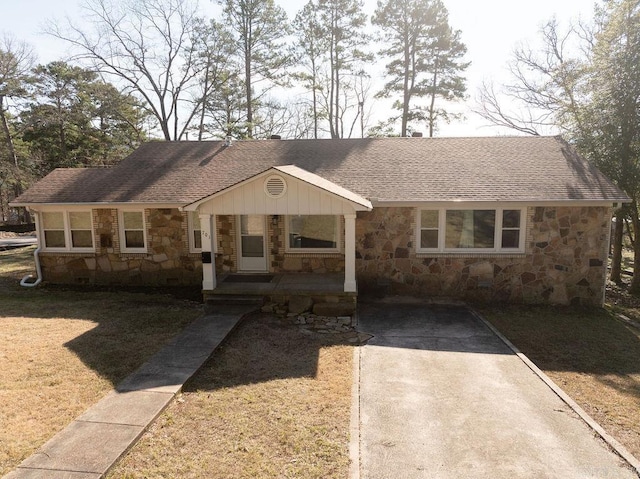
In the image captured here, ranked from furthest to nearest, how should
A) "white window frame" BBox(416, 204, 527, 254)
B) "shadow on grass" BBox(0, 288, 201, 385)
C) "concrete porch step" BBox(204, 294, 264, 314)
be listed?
"white window frame" BBox(416, 204, 527, 254)
"concrete porch step" BBox(204, 294, 264, 314)
"shadow on grass" BBox(0, 288, 201, 385)

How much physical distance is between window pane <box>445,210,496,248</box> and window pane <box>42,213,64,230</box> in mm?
11044

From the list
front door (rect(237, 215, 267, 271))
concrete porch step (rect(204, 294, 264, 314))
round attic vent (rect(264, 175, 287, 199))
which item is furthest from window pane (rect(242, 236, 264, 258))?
round attic vent (rect(264, 175, 287, 199))

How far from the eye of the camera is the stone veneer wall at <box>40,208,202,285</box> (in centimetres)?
1144

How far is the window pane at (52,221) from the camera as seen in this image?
1194 cm

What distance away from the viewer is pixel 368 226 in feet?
35.1

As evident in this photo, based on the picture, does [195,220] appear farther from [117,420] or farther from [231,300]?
[117,420]

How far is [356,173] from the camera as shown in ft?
39.3

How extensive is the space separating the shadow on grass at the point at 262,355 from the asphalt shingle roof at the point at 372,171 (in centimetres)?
412

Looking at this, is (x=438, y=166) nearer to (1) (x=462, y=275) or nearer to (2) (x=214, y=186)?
(1) (x=462, y=275)

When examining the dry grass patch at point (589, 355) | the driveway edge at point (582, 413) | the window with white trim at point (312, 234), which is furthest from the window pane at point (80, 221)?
the driveway edge at point (582, 413)

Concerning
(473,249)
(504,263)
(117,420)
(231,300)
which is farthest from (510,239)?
(117,420)

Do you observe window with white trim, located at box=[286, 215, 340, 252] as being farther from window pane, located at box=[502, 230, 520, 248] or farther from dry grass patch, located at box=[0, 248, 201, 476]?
window pane, located at box=[502, 230, 520, 248]

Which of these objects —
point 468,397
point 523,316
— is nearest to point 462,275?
point 523,316

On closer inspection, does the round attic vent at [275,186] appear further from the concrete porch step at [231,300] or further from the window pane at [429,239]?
the window pane at [429,239]
